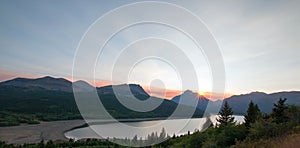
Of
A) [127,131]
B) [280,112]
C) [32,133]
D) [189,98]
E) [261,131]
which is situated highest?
[189,98]

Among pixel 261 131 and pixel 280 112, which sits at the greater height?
pixel 280 112

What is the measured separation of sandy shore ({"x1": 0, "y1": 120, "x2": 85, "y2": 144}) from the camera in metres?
53.7

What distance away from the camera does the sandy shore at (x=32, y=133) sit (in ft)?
176

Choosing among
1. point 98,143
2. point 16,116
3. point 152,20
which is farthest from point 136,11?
point 16,116

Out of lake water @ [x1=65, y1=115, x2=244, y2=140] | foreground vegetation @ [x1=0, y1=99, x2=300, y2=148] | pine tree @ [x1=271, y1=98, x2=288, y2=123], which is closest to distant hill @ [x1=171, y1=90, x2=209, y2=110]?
foreground vegetation @ [x1=0, y1=99, x2=300, y2=148]


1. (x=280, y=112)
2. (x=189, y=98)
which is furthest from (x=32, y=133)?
(x=280, y=112)

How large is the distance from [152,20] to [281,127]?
8.68m

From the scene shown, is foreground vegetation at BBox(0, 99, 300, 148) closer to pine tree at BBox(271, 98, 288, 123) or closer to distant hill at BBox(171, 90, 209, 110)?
pine tree at BBox(271, 98, 288, 123)

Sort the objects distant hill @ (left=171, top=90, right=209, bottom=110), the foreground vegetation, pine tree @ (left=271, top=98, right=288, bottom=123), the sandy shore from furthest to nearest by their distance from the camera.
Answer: the sandy shore → distant hill @ (left=171, top=90, right=209, bottom=110) → pine tree @ (left=271, top=98, right=288, bottom=123) → the foreground vegetation

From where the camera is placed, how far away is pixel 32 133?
61625mm

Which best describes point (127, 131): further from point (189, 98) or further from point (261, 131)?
point (261, 131)

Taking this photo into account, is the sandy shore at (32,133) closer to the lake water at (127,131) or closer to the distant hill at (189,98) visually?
the lake water at (127,131)

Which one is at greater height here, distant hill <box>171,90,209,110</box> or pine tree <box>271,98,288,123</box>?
distant hill <box>171,90,209,110</box>

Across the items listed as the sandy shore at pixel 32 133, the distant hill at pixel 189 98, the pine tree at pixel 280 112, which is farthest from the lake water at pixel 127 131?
the pine tree at pixel 280 112
